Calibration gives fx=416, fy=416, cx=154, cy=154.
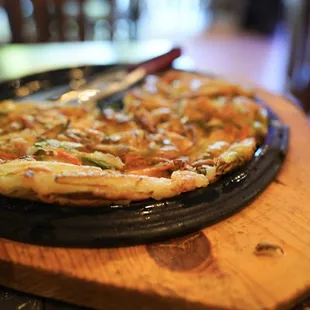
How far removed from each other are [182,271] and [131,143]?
461 mm

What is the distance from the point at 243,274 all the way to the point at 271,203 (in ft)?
0.91

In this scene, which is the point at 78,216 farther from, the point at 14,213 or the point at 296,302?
the point at 296,302

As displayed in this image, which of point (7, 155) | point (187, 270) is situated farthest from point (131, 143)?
point (187, 270)

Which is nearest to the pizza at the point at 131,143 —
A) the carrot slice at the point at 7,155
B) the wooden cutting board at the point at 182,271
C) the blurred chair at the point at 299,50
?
the carrot slice at the point at 7,155

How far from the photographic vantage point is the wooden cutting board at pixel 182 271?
0.74m

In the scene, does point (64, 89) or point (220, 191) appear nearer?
point (220, 191)

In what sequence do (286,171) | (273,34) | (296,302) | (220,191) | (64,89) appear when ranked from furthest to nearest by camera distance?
(273,34) → (64,89) → (286,171) → (220,191) → (296,302)

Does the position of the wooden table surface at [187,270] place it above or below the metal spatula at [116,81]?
below

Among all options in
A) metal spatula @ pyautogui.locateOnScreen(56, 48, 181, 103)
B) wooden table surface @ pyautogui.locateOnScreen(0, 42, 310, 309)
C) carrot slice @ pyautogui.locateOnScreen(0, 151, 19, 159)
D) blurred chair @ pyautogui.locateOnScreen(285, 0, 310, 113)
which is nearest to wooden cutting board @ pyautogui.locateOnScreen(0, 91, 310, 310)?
wooden table surface @ pyautogui.locateOnScreen(0, 42, 310, 309)

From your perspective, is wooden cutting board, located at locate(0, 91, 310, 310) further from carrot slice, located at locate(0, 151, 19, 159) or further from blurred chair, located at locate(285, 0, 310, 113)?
blurred chair, located at locate(285, 0, 310, 113)

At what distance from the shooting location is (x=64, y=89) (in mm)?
1528

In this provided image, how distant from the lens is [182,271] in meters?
0.78

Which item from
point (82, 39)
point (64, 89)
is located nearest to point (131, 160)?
point (64, 89)

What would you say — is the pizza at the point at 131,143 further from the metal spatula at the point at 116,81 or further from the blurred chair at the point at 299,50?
the blurred chair at the point at 299,50
